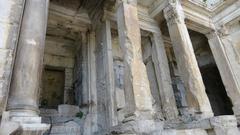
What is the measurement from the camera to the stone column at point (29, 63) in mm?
3297

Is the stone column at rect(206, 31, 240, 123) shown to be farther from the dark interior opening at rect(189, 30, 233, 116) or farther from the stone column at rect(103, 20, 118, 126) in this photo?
the stone column at rect(103, 20, 118, 126)

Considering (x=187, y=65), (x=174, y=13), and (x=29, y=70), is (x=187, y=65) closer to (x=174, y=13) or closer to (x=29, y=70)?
(x=174, y=13)

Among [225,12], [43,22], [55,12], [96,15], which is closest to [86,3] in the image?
[96,15]

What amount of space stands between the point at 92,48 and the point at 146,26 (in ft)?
8.13

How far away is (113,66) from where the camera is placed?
7672mm

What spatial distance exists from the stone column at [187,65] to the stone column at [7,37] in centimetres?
465

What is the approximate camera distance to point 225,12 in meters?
9.14

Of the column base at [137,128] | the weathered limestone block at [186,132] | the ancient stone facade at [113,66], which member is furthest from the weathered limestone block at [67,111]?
the weathered limestone block at [186,132]

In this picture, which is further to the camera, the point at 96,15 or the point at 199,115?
the point at 96,15

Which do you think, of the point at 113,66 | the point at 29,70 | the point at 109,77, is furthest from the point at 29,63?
the point at 113,66

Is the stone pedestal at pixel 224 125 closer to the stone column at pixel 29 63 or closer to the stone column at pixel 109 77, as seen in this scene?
the stone column at pixel 109 77

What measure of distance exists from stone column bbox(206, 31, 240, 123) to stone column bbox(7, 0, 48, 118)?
7029 mm

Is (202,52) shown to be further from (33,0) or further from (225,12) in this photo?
(33,0)

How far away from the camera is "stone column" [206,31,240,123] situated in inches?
309
